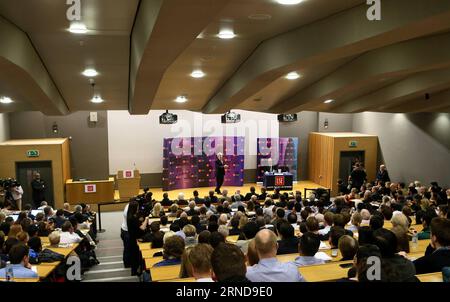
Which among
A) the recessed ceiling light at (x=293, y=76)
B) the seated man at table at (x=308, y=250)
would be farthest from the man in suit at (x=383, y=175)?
the seated man at table at (x=308, y=250)

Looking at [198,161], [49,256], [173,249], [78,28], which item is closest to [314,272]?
[173,249]

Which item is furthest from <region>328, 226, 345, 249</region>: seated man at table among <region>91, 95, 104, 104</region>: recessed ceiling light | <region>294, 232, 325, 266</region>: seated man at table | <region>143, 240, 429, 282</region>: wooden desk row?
<region>91, 95, 104, 104</region>: recessed ceiling light

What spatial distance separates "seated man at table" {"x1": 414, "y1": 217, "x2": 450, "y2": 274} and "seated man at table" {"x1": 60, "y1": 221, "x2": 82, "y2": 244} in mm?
6655

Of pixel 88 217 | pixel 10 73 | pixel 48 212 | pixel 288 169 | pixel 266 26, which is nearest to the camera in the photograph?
pixel 266 26

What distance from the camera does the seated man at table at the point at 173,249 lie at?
5.63 m

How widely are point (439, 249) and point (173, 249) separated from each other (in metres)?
3.32

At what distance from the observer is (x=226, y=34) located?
675 cm

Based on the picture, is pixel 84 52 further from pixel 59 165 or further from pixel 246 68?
pixel 59 165

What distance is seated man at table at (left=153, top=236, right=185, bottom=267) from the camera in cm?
563

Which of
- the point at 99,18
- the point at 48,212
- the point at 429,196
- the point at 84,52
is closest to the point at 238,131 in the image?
the point at 429,196

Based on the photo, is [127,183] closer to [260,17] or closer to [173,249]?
[173,249]

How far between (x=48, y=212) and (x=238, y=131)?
11.8 meters

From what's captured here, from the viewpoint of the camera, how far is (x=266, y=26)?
21.5 ft
